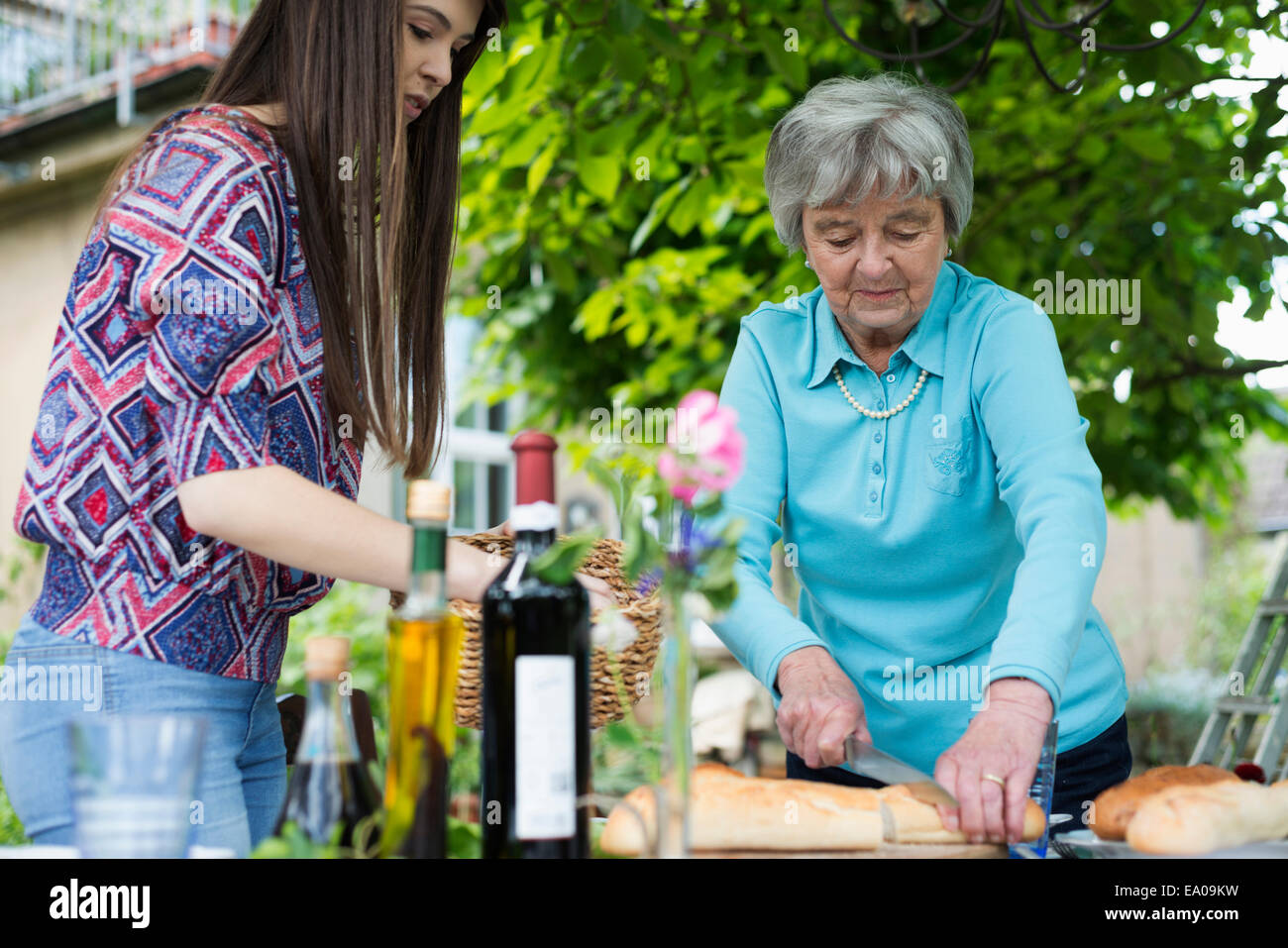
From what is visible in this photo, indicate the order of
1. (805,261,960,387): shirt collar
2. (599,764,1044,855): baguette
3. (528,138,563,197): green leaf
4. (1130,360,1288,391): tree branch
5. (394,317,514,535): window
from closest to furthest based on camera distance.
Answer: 1. (599,764,1044,855): baguette
2. (805,261,960,387): shirt collar
3. (528,138,563,197): green leaf
4. (1130,360,1288,391): tree branch
5. (394,317,514,535): window

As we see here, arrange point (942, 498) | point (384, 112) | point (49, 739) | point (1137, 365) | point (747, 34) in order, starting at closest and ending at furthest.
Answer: point (49, 739)
point (384, 112)
point (942, 498)
point (747, 34)
point (1137, 365)

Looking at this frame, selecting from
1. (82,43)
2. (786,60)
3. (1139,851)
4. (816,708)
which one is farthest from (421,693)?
(82,43)

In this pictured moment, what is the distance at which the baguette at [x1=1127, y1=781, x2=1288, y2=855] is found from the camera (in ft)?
3.75

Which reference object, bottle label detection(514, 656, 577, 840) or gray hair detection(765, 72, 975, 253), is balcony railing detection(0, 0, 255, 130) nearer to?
gray hair detection(765, 72, 975, 253)

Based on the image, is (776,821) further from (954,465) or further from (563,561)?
(954,465)

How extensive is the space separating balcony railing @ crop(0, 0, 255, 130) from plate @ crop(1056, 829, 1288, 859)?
725 centimetres

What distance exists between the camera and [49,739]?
1244 mm

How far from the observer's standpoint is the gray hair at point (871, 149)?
1.73 m

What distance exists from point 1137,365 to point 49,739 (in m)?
4.00

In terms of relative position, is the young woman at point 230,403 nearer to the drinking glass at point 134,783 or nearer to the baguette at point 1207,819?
the drinking glass at point 134,783

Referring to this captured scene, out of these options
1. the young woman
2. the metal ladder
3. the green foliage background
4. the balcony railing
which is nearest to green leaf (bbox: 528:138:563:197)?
the green foliage background

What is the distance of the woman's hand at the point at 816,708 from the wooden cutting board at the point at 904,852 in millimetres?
234
